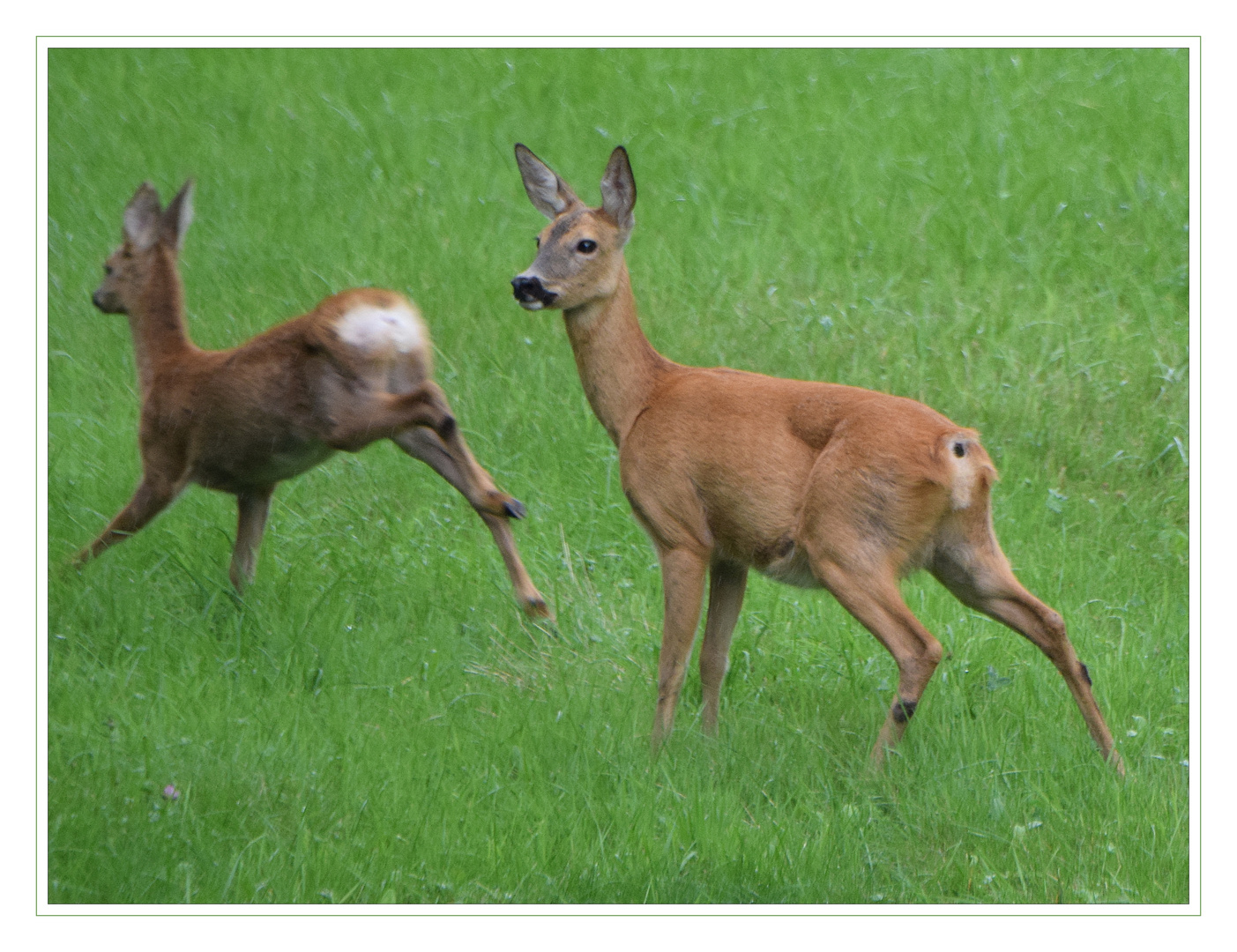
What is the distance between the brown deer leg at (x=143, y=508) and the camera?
6.27 metres

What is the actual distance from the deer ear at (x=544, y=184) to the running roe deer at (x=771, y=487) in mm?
174

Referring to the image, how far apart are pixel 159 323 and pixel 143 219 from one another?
1.71 feet

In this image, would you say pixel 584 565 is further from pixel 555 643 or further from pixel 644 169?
pixel 644 169

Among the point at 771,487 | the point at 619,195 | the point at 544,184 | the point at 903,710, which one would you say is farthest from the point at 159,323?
the point at 903,710

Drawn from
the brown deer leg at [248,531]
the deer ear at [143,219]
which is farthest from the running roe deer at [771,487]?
the deer ear at [143,219]

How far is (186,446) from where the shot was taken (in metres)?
6.30

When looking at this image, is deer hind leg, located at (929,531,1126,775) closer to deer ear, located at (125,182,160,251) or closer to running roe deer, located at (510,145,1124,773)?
running roe deer, located at (510,145,1124,773)

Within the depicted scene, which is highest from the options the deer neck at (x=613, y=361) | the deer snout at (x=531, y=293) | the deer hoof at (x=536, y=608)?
the deer snout at (x=531, y=293)

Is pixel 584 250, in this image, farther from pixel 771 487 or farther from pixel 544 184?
pixel 771 487

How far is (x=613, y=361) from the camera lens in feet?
18.4

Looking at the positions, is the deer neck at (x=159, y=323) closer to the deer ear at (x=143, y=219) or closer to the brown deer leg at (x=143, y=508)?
the deer ear at (x=143, y=219)

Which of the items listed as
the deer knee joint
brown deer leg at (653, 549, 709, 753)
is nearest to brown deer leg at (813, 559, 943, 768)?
the deer knee joint

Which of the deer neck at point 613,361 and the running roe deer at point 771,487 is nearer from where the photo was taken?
the running roe deer at point 771,487

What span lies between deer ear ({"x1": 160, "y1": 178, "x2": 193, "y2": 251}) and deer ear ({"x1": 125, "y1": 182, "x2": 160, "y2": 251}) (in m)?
0.04
